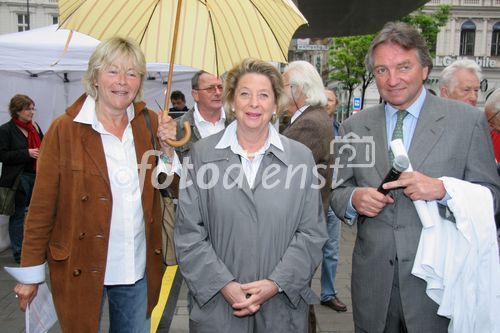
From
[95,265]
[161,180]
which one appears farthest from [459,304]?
[95,265]

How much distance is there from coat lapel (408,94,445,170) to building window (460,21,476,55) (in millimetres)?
56931

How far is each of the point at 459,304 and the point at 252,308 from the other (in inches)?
38.4

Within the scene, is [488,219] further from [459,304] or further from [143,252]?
[143,252]

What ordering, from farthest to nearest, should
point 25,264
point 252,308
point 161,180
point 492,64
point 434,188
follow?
point 492,64 < point 161,180 < point 25,264 < point 252,308 < point 434,188

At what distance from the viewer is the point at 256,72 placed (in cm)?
254

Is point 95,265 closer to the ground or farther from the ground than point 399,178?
closer to the ground

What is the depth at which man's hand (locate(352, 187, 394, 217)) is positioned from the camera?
224 centimetres

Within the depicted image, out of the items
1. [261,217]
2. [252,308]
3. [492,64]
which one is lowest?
[252,308]

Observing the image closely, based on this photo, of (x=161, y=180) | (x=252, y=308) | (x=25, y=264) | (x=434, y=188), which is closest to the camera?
(x=434, y=188)

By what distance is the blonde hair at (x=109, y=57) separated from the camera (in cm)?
251

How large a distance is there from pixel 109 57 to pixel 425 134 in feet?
5.58

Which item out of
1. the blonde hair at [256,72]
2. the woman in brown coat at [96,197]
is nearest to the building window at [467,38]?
the blonde hair at [256,72]

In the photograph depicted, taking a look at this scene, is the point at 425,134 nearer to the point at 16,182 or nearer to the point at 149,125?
the point at 149,125

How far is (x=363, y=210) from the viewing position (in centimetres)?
237
